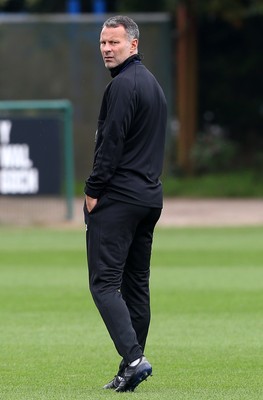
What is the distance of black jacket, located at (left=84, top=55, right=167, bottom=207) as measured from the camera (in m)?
6.90

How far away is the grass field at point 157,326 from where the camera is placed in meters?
7.39

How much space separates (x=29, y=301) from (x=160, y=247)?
551cm

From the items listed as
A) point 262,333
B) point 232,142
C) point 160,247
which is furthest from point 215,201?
point 262,333

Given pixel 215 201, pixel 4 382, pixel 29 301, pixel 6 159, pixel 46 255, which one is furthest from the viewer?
pixel 215 201

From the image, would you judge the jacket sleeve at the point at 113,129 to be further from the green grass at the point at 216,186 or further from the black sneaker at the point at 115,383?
the green grass at the point at 216,186

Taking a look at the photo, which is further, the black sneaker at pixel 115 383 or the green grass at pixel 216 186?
the green grass at pixel 216 186

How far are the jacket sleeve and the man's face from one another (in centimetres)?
18

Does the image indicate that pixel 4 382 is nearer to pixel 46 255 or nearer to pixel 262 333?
pixel 262 333

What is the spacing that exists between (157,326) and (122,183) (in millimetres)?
3155

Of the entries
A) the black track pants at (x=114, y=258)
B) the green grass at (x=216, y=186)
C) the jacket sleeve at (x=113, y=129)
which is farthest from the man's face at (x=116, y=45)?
the green grass at (x=216, y=186)

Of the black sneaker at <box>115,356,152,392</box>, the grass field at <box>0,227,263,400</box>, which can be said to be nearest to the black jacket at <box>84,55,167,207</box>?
the black sneaker at <box>115,356,152,392</box>

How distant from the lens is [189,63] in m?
28.0

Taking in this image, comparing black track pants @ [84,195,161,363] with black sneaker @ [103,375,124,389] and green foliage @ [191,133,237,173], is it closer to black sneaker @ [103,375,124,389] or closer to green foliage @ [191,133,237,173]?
black sneaker @ [103,375,124,389]

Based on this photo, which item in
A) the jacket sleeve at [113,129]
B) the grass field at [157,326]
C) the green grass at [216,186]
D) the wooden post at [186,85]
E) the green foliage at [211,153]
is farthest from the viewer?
the wooden post at [186,85]
